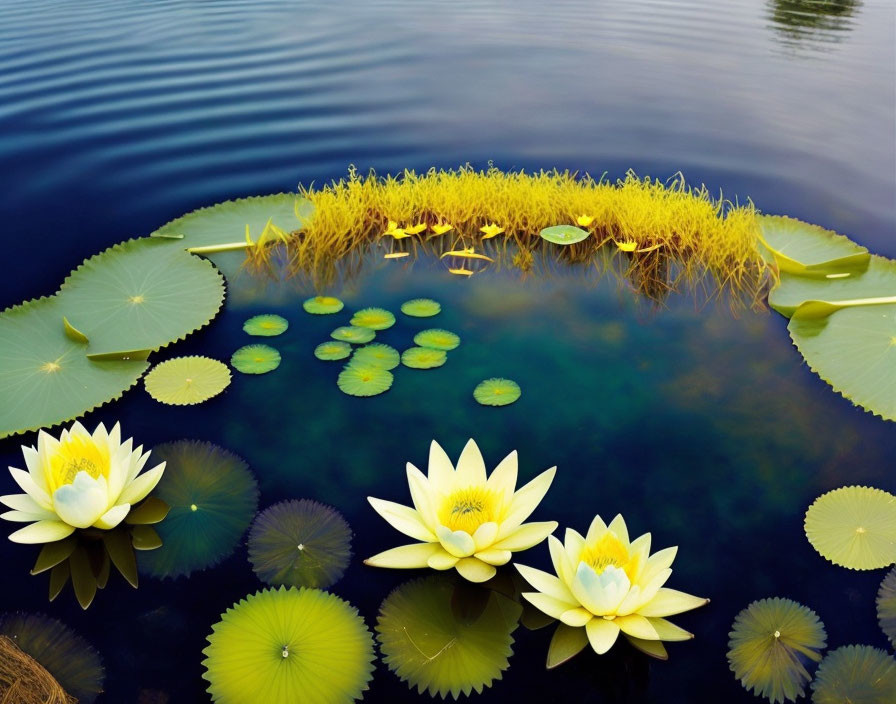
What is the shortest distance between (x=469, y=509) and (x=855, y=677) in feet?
3.38

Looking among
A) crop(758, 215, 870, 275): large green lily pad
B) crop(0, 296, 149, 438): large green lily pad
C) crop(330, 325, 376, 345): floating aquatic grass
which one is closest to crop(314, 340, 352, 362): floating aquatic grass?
crop(330, 325, 376, 345): floating aquatic grass

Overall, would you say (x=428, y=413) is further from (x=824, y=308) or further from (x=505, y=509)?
(x=824, y=308)

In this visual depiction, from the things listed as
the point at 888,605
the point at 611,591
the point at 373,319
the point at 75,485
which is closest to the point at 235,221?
the point at 373,319

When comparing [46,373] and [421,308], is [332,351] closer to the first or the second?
[421,308]

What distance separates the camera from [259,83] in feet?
20.7

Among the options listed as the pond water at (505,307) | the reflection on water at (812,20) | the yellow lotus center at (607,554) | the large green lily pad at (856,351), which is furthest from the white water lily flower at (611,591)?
the reflection on water at (812,20)

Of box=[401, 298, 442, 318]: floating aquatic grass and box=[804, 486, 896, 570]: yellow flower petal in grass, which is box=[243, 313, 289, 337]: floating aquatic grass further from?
box=[804, 486, 896, 570]: yellow flower petal in grass

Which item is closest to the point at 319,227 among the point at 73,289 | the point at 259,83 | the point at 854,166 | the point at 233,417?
the point at 73,289

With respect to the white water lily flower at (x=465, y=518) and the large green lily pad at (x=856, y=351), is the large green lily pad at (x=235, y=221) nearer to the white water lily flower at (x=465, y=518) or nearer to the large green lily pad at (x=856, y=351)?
the white water lily flower at (x=465, y=518)

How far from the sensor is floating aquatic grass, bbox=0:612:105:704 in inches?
68.6

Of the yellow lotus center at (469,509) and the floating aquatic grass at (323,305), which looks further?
the floating aquatic grass at (323,305)

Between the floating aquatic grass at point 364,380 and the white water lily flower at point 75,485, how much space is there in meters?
0.80

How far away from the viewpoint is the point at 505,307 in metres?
3.33

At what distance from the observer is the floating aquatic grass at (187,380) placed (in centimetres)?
271
